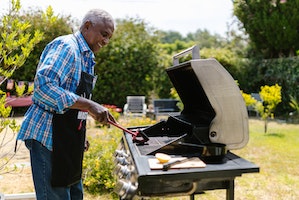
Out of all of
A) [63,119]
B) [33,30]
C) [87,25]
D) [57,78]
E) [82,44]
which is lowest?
[63,119]

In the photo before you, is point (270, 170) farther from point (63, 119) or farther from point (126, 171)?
point (63, 119)

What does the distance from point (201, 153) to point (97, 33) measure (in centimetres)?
93

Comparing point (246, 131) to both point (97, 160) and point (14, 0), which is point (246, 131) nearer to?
point (14, 0)

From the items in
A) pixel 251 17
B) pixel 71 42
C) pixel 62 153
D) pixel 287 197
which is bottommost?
pixel 287 197

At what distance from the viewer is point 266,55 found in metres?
13.6

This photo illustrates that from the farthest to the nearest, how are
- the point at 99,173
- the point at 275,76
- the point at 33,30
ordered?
the point at 275,76 → the point at 33,30 → the point at 99,173

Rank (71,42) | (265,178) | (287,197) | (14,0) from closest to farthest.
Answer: (71,42) → (14,0) → (287,197) → (265,178)

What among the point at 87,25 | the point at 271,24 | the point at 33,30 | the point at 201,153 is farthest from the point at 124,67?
the point at 201,153

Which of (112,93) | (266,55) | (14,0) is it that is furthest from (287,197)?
(266,55)

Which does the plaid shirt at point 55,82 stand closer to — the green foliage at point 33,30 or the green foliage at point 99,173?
the green foliage at point 99,173

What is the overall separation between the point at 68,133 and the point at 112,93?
418 inches

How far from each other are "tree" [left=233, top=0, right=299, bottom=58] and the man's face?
11243 millimetres

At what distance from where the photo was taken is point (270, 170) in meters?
4.95

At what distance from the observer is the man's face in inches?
75.5
